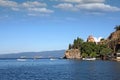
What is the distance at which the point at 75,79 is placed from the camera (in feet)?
335

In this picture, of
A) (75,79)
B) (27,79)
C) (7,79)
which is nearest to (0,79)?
(7,79)

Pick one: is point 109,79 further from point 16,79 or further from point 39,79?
point 16,79

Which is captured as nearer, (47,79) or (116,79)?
(116,79)

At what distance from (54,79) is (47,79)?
2.45 meters

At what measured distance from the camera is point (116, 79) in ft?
324

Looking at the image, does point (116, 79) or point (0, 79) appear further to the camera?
point (0, 79)

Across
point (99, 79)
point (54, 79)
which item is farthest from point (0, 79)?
point (99, 79)

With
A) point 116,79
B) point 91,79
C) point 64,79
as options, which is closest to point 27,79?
point 64,79

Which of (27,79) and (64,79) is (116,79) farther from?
(27,79)

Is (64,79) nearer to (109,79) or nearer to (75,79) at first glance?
(75,79)

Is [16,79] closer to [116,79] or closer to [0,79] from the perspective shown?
[0,79]

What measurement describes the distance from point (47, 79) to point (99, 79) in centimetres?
1653

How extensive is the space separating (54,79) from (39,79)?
15.6ft

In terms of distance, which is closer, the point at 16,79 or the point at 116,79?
the point at 116,79
